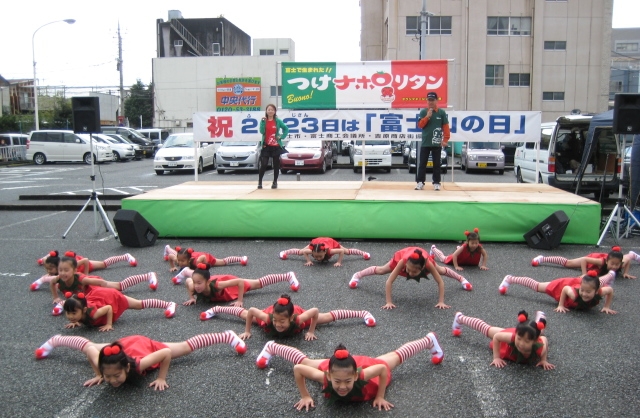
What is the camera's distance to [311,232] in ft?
29.4

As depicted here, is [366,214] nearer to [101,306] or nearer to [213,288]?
[213,288]

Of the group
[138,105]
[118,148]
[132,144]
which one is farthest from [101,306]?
[138,105]

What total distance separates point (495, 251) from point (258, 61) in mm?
37723

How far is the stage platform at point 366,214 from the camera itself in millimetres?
8656

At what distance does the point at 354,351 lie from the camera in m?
4.59

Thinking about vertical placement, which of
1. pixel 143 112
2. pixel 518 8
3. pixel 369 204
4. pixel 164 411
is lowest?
pixel 164 411

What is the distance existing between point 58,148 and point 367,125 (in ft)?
75.1

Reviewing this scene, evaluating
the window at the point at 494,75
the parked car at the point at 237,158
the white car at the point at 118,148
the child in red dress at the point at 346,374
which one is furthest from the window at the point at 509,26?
the child in red dress at the point at 346,374

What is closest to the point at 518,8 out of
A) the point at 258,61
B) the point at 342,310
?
the point at 258,61

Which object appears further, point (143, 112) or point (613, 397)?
point (143, 112)

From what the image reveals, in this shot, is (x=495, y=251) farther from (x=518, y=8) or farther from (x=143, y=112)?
(x=143, y=112)

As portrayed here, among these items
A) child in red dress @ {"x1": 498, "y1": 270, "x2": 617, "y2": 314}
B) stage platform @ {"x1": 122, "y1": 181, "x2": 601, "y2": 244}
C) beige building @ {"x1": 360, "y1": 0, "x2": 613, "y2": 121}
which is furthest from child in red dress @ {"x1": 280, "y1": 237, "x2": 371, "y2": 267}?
beige building @ {"x1": 360, "y1": 0, "x2": 613, "y2": 121}

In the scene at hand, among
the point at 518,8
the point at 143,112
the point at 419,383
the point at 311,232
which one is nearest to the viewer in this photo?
the point at 419,383

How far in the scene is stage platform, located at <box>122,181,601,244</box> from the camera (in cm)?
866
